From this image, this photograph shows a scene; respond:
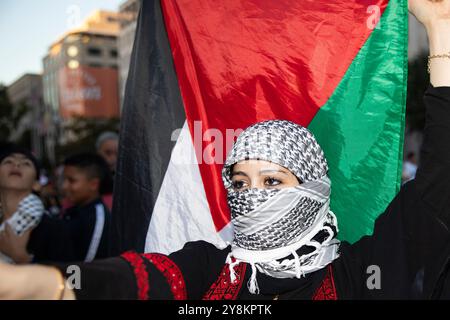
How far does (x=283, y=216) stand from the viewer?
165 centimetres

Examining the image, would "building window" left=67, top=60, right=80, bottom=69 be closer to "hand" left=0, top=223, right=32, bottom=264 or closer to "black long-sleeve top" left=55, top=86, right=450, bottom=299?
"hand" left=0, top=223, right=32, bottom=264

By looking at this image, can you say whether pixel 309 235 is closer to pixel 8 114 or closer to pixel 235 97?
pixel 235 97

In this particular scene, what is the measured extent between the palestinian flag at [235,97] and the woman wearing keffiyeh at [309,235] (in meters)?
0.40

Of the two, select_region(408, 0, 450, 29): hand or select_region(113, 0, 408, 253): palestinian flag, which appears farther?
select_region(113, 0, 408, 253): palestinian flag

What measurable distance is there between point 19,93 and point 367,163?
320 feet

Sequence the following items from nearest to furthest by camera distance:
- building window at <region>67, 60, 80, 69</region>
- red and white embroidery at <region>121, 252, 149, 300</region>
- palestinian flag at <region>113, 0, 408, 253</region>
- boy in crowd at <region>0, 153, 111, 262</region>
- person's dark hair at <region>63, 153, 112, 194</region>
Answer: red and white embroidery at <region>121, 252, 149, 300</region> → palestinian flag at <region>113, 0, 408, 253</region> → boy in crowd at <region>0, 153, 111, 262</region> → person's dark hair at <region>63, 153, 112, 194</region> → building window at <region>67, 60, 80, 69</region>

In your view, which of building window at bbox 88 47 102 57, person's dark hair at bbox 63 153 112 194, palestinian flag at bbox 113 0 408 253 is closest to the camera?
palestinian flag at bbox 113 0 408 253

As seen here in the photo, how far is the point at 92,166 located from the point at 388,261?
9.98 ft

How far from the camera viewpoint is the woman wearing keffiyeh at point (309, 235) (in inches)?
61.4

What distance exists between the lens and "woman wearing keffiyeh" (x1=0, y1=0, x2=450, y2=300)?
156cm

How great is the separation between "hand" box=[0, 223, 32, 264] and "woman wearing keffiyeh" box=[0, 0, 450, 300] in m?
1.86

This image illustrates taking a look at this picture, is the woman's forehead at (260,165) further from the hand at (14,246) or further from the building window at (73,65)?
the building window at (73,65)

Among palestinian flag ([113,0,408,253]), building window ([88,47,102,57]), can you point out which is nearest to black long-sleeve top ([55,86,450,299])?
palestinian flag ([113,0,408,253])

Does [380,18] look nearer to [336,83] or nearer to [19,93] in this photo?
[336,83]
